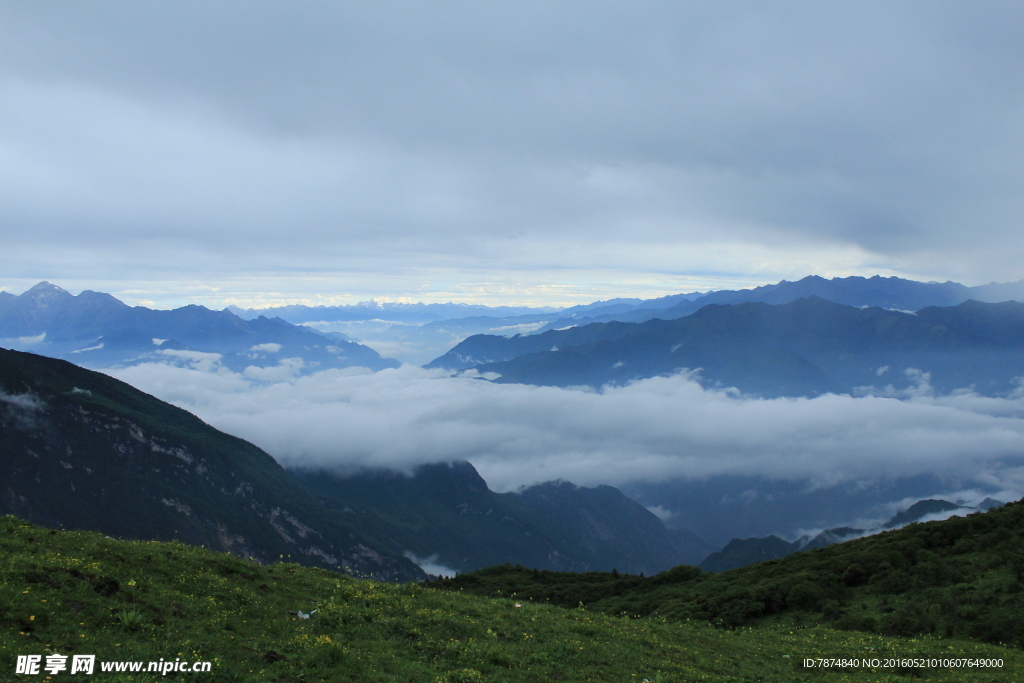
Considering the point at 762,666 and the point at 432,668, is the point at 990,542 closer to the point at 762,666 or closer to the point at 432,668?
the point at 762,666

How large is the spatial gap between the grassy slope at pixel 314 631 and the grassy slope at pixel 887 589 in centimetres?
871

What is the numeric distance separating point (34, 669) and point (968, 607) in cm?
5196

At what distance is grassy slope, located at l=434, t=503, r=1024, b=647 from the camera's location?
1436 inches

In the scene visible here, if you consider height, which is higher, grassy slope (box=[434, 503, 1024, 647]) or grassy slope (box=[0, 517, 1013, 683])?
grassy slope (box=[0, 517, 1013, 683])

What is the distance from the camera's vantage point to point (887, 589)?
45000 millimetres

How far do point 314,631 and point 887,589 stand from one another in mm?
48621

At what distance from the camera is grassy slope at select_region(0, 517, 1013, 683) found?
1540 centimetres

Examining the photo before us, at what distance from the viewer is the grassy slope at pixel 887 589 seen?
36.5m

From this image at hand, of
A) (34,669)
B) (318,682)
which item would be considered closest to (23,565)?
(34,669)

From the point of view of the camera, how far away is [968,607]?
37156 millimetres

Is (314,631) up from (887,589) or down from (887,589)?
up

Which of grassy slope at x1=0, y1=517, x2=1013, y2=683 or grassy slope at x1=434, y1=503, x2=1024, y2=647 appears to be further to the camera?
grassy slope at x1=434, y1=503, x2=1024, y2=647

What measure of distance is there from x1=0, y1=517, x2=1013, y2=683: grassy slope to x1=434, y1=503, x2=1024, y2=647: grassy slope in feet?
28.6

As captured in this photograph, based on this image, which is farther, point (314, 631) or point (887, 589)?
point (887, 589)
